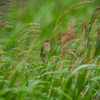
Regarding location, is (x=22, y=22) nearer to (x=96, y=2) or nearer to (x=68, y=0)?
(x=68, y=0)

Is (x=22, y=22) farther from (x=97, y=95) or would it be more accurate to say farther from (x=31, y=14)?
(x=97, y=95)

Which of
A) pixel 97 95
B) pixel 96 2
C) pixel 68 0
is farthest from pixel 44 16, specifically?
pixel 97 95

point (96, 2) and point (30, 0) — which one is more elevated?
point (30, 0)

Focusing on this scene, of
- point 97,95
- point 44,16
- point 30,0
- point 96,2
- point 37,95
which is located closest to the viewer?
point 37,95

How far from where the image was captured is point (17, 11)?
4.77m

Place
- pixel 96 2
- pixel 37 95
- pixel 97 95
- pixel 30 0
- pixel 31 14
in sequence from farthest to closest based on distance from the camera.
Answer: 1. pixel 30 0
2. pixel 31 14
3. pixel 96 2
4. pixel 97 95
5. pixel 37 95

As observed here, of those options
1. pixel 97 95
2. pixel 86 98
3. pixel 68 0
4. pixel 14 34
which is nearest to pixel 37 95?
pixel 86 98

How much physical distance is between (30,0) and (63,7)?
3.97 ft

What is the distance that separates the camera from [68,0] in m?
4.56

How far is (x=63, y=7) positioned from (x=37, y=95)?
3954 mm

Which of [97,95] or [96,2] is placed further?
[96,2]

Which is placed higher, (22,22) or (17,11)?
(17,11)

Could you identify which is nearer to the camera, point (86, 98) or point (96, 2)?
point (86, 98)

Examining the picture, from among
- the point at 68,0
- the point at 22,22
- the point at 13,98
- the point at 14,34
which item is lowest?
the point at 13,98
